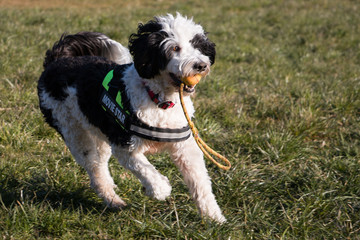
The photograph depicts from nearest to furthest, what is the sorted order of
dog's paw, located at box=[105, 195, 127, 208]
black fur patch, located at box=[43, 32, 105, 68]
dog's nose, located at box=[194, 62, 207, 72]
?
dog's nose, located at box=[194, 62, 207, 72] < dog's paw, located at box=[105, 195, 127, 208] < black fur patch, located at box=[43, 32, 105, 68]

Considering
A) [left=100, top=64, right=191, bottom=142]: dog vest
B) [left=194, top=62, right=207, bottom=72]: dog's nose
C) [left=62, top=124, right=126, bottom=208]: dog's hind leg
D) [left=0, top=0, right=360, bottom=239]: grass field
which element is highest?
[left=194, top=62, right=207, bottom=72]: dog's nose

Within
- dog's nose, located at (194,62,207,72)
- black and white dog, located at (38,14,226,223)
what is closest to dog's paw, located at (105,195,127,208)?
black and white dog, located at (38,14,226,223)

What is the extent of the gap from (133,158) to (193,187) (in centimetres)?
55

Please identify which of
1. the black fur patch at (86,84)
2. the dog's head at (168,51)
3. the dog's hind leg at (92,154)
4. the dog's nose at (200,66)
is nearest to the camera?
the dog's nose at (200,66)

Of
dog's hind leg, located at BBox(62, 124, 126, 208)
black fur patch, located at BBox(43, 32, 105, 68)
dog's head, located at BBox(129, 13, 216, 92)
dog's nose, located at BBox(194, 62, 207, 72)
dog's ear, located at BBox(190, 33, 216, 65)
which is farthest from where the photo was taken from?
black fur patch, located at BBox(43, 32, 105, 68)

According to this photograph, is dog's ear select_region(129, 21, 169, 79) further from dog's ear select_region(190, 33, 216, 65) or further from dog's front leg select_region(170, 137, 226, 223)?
dog's front leg select_region(170, 137, 226, 223)

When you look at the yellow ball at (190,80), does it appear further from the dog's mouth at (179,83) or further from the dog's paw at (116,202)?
the dog's paw at (116,202)

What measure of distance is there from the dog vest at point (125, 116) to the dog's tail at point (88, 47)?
1020 millimetres

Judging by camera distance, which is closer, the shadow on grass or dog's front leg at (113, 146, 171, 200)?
dog's front leg at (113, 146, 171, 200)

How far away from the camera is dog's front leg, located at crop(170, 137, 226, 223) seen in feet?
11.3

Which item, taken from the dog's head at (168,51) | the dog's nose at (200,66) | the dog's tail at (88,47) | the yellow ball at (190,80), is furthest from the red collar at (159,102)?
the dog's tail at (88,47)

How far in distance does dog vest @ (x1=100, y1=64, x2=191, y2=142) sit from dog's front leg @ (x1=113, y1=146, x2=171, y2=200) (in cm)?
18

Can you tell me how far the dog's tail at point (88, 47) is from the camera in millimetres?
4539

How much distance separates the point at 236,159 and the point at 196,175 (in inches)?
44.2
